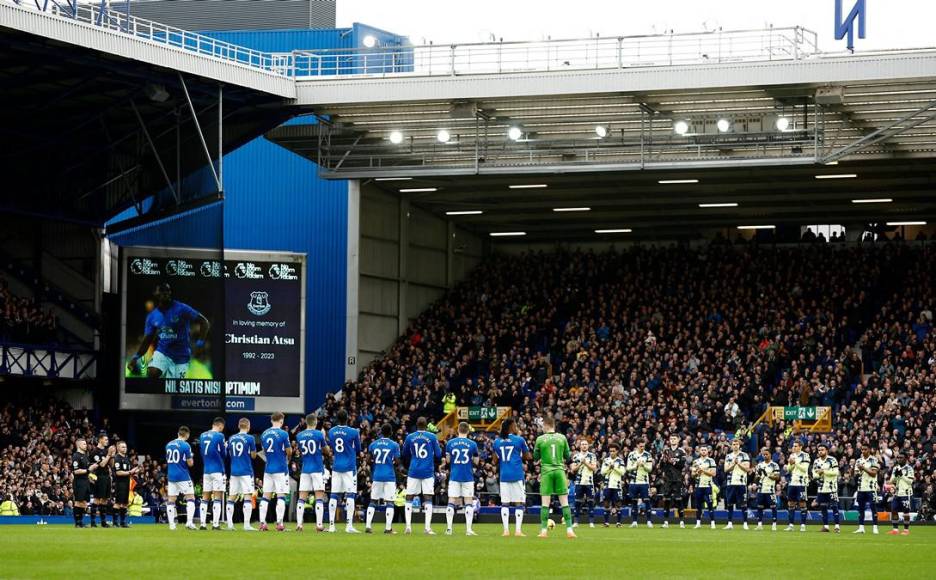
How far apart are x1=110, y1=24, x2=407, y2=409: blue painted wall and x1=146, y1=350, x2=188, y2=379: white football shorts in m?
8.42

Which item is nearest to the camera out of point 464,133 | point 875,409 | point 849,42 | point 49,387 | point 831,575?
point 831,575

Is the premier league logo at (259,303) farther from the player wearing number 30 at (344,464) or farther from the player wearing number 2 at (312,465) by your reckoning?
the player wearing number 30 at (344,464)

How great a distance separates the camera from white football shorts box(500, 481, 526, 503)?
27422mm

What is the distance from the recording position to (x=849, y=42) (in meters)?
41.5

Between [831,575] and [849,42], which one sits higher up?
A: [849,42]

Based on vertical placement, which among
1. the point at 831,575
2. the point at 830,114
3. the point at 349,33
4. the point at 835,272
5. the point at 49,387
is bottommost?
the point at 831,575

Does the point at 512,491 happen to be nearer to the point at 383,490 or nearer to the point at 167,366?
the point at 383,490

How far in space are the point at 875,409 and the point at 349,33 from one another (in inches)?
865

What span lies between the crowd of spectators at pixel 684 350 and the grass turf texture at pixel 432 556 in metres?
16.6

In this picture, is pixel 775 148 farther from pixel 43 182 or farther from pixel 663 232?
pixel 43 182

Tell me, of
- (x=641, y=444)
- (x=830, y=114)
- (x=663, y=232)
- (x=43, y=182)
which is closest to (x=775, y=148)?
(x=830, y=114)

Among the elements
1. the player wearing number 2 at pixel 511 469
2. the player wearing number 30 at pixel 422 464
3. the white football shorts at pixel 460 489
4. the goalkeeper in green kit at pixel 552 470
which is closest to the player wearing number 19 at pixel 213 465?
the player wearing number 30 at pixel 422 464

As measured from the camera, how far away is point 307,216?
54656mm

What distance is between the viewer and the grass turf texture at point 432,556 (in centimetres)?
1756
